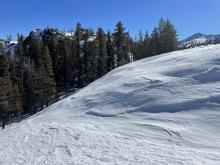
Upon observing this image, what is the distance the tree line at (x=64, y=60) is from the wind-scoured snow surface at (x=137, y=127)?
150 ft

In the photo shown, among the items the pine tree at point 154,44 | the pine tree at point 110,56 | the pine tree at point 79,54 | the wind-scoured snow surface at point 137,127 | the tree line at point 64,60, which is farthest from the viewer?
the pine tree at point 110,56

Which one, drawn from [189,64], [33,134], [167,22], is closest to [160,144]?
[33,134]

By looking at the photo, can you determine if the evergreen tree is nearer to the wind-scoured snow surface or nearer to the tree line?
the tree line

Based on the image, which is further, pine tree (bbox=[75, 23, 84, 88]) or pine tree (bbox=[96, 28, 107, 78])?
pine tree (bbox=[75, 23, 84, 88])

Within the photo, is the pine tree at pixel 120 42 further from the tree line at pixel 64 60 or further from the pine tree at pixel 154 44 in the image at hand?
the pine tree at pixel 154 44

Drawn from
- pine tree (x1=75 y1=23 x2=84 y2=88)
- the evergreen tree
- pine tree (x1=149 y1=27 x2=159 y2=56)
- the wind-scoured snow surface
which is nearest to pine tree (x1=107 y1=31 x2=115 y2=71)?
the evergreen tree

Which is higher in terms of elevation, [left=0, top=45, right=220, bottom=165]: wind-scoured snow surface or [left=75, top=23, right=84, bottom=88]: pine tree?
[left=75, top=23, right=84, bottom=88]: pine tree

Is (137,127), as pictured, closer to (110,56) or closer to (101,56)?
(101,56)

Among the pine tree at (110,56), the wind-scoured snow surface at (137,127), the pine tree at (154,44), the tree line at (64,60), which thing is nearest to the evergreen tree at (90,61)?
the tree line at (64,60)

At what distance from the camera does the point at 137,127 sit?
12711mm

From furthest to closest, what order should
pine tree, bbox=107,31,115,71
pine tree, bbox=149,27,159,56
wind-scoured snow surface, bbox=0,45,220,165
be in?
pine tree, bbox=107,31,115,71 → pine tree, bbox=149,27,159,56 → wind-scoured snow surface, bbox=0,45,220,165

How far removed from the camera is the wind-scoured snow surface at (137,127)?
33.6 ft

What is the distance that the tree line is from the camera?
64750 millimetres

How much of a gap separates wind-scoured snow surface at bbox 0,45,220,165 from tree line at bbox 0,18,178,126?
1805 inches
